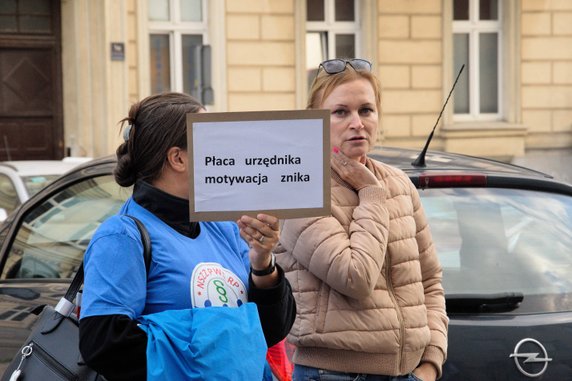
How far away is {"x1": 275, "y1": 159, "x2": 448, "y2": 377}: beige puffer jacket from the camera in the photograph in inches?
124

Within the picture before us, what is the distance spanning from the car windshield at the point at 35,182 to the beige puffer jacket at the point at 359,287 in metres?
5.91

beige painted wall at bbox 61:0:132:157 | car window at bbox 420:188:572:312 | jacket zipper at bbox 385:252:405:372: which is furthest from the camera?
beige painted wall at bbox 61:0:132:157

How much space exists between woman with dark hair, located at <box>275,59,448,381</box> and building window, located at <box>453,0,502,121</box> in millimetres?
17010

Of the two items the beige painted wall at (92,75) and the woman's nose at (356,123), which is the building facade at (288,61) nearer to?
the beige painted wall at (92,75)

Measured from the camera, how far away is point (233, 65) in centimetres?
1855

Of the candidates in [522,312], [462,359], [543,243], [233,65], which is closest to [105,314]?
[462,359]

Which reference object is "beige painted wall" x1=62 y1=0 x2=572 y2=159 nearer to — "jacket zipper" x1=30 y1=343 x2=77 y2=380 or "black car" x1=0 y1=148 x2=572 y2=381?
"black car" x1=0 y1=148 x2=572 y2=381

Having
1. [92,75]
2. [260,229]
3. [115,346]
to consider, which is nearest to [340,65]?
[260,229]

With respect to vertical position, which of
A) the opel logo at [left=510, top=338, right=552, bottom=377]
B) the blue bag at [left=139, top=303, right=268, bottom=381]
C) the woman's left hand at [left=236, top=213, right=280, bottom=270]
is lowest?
the opel logo at [left=510, top=338, right=552, bottom=377]

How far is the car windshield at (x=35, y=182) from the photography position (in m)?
8.91

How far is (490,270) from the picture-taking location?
13.4ft

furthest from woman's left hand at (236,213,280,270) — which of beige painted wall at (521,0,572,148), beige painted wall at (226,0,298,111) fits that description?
beige painted wall at (521,0,572,148)

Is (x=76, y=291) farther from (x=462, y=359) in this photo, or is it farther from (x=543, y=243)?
(x=543, y=243)

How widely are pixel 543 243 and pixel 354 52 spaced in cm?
1540
